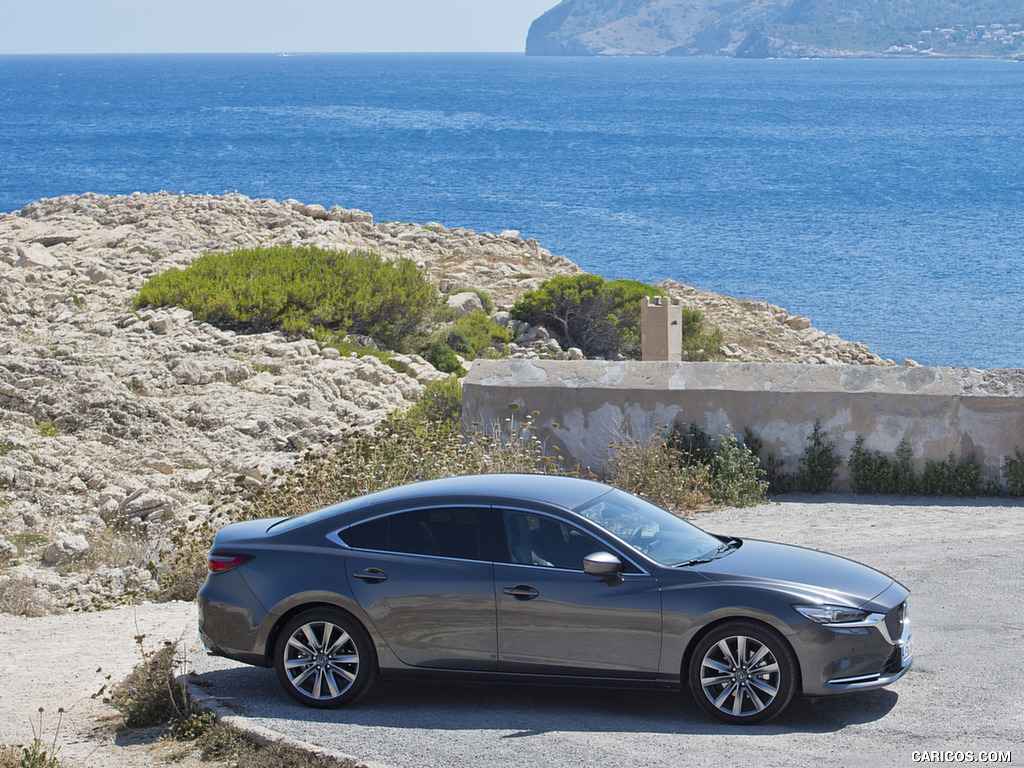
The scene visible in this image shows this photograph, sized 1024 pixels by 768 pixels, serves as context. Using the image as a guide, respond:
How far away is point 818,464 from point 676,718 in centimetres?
628

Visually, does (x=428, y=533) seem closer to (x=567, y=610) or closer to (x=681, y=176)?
(x=567, y=610)

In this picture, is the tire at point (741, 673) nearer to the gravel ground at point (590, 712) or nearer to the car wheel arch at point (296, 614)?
the gravel ground at point (590, 712)

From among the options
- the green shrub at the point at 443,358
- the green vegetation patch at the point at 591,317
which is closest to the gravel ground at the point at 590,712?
the green shrub at the point at 443,358

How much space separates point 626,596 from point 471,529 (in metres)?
1.05

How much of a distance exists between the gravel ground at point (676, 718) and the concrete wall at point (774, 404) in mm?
3571

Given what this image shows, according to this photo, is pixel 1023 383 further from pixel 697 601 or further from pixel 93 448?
pixel 93 448

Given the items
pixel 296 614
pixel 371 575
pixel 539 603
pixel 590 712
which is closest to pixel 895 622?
pixel 590 712

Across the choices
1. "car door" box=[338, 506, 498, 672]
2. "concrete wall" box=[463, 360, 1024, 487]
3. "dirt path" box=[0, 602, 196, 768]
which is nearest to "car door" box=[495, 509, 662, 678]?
"car door" box=[338, 506, 498, 672]

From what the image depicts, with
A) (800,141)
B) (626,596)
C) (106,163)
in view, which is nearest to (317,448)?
(626,596)

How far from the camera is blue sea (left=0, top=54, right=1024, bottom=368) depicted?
41969mm

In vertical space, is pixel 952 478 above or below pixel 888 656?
below

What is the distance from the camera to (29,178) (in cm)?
7512

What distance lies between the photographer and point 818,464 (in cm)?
1193

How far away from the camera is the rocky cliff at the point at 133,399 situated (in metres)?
11.8
